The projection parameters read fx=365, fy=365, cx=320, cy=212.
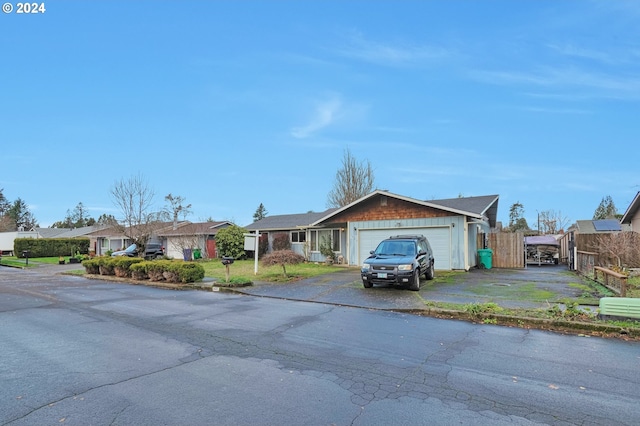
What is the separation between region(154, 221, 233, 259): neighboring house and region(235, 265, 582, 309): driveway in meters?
21.2

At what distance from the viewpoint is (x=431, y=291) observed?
12.0 metres

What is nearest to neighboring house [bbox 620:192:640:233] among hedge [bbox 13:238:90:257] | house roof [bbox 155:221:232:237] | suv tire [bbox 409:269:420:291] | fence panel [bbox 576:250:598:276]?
fence panel [bbox 576:250:598:276]

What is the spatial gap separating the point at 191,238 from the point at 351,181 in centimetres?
1757

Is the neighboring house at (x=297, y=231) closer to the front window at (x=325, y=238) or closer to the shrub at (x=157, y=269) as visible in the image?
the front window at (x=325, y=238)

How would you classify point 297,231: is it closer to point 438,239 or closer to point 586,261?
point 438,239

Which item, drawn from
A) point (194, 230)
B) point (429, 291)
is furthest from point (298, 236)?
point (429, 291)

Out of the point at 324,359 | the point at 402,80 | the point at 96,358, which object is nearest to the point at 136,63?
the point at 402,80

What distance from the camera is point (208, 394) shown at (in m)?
4.22

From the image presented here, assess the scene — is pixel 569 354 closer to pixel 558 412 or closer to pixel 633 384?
pixel 633 384

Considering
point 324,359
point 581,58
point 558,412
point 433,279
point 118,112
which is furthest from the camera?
point 118,112

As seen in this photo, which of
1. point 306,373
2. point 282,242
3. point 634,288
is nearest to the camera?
point 306,373

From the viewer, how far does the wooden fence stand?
2044 centimetres

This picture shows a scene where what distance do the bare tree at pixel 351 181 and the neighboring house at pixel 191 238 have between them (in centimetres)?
1317

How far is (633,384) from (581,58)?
41.8 feet
